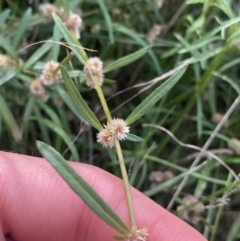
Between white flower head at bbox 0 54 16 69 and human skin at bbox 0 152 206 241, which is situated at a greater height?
white flower head at bbox 0 54 16 69

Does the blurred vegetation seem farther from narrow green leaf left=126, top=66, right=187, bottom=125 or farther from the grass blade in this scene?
narrow green leaf left=126, top=66, right=187, bottom=125

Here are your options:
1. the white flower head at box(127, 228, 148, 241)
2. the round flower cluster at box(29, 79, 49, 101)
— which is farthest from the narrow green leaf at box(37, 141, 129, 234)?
the round flower cluster at box(29, 79, 49, 101)

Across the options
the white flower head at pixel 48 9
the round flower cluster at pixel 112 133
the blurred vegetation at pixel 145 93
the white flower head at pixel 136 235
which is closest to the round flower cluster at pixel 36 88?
the blurred vegetation at pixel 145 93

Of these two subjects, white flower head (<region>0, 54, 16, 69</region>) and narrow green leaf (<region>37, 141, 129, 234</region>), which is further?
white flower head (<region>0, 54, 16, 69</region>)

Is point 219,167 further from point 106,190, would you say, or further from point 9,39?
point 9,39

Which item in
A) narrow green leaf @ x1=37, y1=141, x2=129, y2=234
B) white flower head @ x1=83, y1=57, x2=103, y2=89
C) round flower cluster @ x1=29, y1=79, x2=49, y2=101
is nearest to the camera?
narrow green leaf @ x1=37, y1=141, x2=129, y2=234

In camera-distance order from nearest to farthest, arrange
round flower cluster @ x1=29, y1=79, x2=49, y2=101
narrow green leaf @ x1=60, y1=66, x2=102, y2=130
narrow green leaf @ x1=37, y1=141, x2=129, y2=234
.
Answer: narrow green leaf @ x1=37, y1=141, x2=129, y2=234 < narrow green leaf @ x1=60, y1=66, x2=102, y2=130 < round flower cluster @ x1=29, y1=79, x2=49, y2=101

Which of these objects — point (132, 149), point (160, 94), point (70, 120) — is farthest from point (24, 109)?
point (160, 94)
